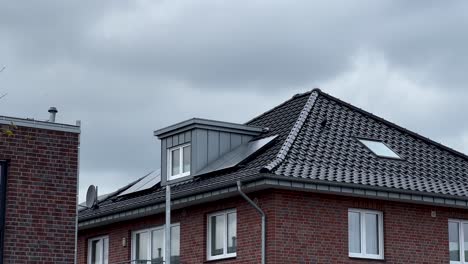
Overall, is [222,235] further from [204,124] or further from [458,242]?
[458,242]

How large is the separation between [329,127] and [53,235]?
34.1ft

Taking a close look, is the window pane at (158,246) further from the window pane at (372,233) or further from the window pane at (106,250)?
the window pane at (372,233)

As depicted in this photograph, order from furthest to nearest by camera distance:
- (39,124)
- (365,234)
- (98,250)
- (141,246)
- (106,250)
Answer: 1. (98,250)
2. (106,250)
3. (141,246)
4. (365,234)
5. (39,124)

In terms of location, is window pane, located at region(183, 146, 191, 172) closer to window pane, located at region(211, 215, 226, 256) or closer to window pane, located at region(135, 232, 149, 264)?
window pane, located at region(211, 215, 226, 256)

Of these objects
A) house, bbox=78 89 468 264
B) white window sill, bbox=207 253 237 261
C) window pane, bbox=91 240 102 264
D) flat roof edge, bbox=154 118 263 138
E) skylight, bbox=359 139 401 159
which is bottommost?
white window sill, bbox=207 253 237 261

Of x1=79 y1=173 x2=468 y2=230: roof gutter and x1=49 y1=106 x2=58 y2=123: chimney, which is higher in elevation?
x1=49 y1=106 x2=58 y2=123: chimney

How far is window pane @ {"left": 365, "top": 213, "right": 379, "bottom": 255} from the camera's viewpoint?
2673cm

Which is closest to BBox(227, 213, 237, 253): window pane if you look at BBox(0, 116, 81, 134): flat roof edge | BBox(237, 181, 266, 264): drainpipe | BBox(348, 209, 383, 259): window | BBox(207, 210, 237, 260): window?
BBox(207, 210, 237, 260): window

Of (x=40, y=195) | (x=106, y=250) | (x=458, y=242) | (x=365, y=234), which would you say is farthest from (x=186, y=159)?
(x=40, y=195)

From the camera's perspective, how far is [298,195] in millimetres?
25625

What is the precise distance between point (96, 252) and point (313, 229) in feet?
30.2

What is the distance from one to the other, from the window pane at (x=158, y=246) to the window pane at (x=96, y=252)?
3.18m

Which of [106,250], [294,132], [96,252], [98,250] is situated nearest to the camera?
[294,132]

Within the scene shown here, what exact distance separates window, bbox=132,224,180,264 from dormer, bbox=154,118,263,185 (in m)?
1.36
